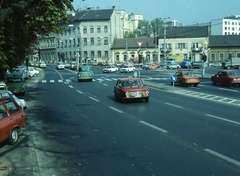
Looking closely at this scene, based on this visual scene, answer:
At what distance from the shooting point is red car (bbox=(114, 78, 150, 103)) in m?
20.3

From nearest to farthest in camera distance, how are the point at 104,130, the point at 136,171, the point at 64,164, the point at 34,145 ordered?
1. the point at 136,171
2. the point at 64,164
3. the point at 34,145
4. the point at 104,130

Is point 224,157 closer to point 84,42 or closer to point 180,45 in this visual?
point 180,45

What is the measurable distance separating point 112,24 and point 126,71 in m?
50.0

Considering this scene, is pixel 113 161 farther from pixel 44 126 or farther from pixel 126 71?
pixel 126 71

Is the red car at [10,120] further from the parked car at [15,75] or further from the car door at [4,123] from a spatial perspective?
the parked car at [15,75]

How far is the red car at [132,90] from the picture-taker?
66.7ft

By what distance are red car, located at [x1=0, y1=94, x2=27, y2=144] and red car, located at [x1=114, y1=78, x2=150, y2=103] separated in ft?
30.2

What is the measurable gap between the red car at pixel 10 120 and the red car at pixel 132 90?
30.2 ft

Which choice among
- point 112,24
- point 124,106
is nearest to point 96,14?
point 112,24

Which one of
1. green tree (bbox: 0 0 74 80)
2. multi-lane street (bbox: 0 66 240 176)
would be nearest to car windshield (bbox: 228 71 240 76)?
multi-lane street (bbox: 0 66 240 176)

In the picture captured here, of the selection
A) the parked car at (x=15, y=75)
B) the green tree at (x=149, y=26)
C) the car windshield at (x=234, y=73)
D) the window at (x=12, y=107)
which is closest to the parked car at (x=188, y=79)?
the car windshield at (x=234, y=73)

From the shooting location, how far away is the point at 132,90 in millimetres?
20344

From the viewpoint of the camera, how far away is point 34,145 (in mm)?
10961

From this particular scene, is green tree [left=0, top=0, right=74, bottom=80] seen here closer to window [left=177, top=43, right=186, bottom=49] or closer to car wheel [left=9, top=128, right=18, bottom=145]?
car wheel [left=9, top=128, right=18, bottom=145]
